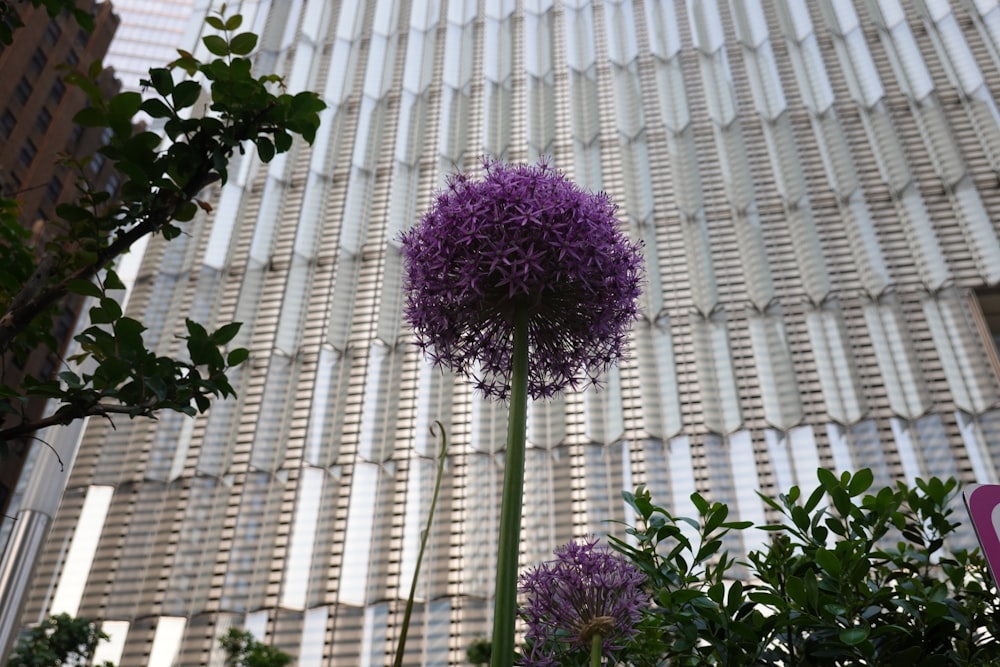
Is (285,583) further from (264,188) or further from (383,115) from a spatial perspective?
(383,115)

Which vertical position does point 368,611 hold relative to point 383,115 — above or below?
below

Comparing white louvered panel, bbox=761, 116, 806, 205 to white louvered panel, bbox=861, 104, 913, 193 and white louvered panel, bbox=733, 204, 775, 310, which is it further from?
white louvered panel, bbox=861, 104, 913, 193

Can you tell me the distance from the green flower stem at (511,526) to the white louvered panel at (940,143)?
11.1 m

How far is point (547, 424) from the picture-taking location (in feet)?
30.1

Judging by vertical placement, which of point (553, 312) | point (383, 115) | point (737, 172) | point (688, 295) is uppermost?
point (383, 115)

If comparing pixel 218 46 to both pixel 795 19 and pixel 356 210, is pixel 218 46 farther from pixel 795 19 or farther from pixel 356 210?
pixel 795 19

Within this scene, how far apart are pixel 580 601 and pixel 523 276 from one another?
0.48 meters

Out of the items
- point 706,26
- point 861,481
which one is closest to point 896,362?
point 706,26

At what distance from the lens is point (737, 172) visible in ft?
36.1

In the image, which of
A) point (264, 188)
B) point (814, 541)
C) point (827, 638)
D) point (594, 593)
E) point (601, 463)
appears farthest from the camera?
point (264, 188)

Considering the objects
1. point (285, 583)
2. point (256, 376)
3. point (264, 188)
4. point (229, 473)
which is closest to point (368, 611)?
point (285, 583)

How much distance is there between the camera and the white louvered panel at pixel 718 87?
11703mm

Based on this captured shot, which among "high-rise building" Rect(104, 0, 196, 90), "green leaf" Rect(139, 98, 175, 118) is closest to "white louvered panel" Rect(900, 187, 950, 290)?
"green leaf" Rect(139, 98, 175, 118)

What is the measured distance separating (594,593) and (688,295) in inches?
364
